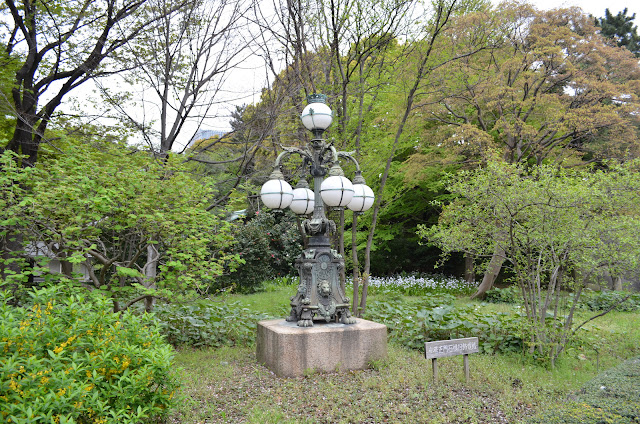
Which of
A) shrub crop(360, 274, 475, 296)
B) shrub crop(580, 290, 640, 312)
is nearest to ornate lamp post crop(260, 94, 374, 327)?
shrub crop(360, 274, 475, 296)

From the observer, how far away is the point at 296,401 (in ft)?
13.4

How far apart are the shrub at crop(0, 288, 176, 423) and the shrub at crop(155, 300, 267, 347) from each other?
3.11 m

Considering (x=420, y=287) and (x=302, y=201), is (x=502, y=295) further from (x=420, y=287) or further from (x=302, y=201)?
(x=302, y=201)

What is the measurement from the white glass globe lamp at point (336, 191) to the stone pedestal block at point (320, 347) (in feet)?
5.01

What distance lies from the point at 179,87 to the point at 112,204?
9.52 ft

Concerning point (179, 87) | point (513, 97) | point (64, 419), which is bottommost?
point (64, 419)

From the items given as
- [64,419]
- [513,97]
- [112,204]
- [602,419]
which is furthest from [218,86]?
[513,97]

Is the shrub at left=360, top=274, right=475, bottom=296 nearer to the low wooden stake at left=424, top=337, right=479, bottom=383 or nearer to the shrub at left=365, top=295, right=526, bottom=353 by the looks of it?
the shrub at left=365, top=295, right=526, bottom=353

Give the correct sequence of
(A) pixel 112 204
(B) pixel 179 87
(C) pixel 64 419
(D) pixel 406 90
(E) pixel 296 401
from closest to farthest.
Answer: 1. (C) pixel 64 419
2. (E) pixel 296 401
3. (A) pixel 112 204
4. (B) pixel 179 87
5. (D) pixel 406 90

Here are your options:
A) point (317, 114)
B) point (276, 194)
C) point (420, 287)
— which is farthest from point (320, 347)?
point (420, 287)

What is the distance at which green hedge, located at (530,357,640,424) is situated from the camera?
9.60ft

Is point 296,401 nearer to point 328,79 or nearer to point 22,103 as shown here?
point 328,79

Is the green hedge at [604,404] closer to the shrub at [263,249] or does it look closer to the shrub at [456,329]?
the shrub at [456,329]

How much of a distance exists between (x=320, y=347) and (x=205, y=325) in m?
2.46
